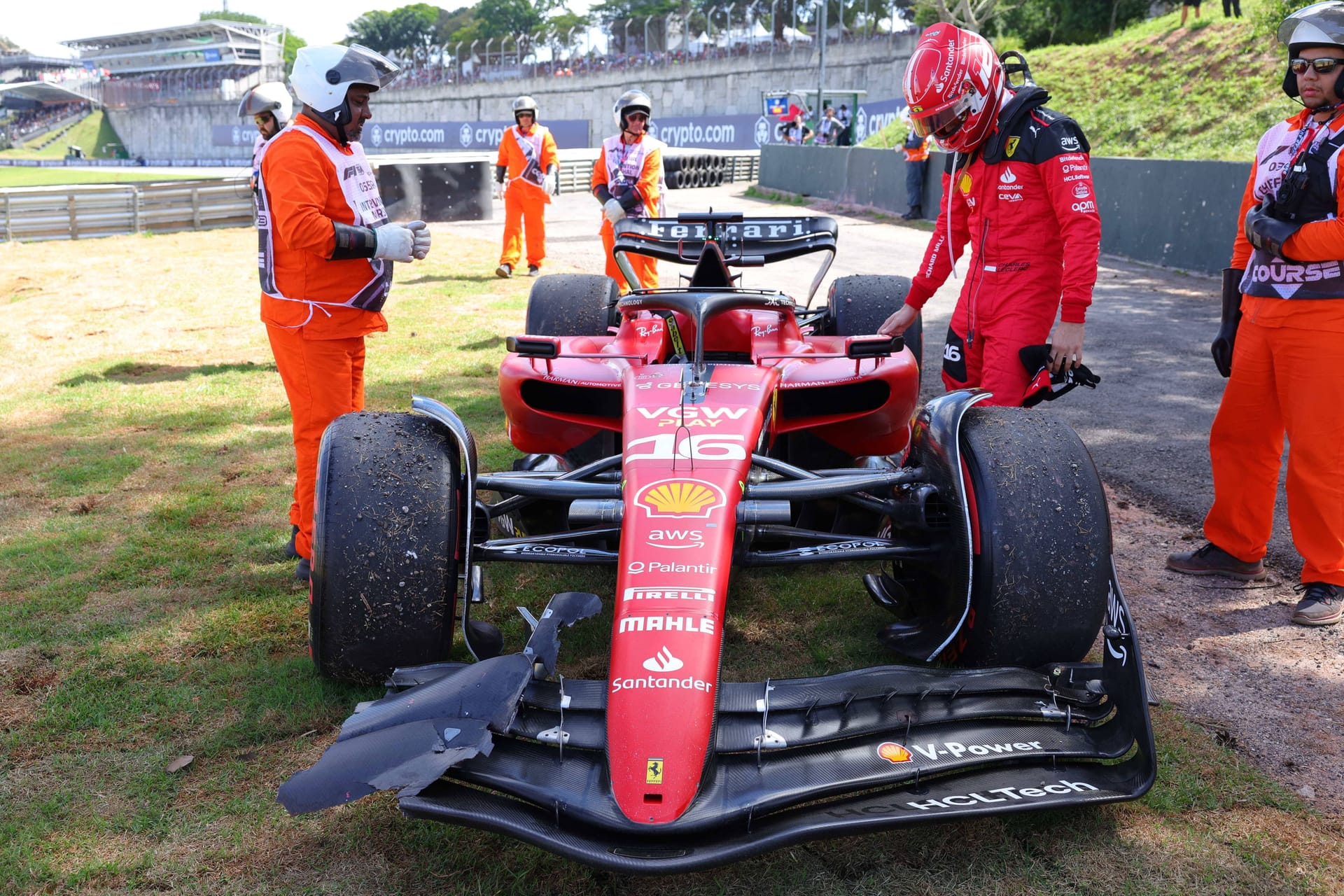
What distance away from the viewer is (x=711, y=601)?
9.27ft

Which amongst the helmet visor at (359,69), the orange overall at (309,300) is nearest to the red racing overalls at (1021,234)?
the helmet visor at (359,69)

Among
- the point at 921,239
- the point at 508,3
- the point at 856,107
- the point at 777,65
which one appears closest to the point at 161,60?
the point at 508,3

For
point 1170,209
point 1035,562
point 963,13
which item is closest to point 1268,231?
point 1035,562

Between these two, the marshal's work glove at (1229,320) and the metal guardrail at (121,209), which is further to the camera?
the metal guardrail at (121,209)

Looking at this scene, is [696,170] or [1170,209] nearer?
[1170,209]

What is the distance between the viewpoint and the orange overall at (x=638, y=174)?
9.27m

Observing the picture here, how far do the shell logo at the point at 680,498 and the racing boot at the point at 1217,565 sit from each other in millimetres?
2544

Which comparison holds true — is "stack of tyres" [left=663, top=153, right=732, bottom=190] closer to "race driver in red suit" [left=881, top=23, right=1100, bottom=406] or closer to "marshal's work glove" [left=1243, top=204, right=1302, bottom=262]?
"race driver in red suit" [left=881, top=23, right=1100, bottom=406]

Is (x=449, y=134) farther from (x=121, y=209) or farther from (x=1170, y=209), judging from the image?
(x=1170, y=209)

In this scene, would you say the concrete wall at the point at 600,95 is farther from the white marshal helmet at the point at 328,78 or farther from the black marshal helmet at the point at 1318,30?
the white marshal helmet at the point at 328,78

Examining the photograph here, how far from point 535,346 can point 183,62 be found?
102946 millimetres

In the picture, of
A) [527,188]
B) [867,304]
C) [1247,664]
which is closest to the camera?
[1247,664]

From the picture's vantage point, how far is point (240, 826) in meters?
2.87

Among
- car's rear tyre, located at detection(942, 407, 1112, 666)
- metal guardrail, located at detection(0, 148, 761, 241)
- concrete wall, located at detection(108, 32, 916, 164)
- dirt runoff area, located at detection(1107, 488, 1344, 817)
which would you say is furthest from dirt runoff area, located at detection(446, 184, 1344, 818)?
concrete wall, located at detection(108, 32, 916, 164)
